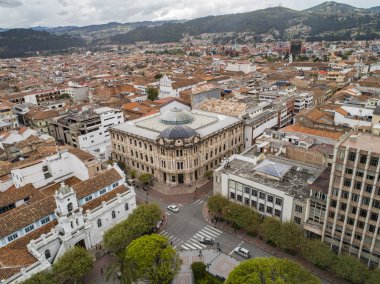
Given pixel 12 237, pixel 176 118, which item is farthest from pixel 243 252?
pixel 176 118

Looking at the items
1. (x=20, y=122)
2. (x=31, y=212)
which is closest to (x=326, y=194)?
(x=31, y=212)

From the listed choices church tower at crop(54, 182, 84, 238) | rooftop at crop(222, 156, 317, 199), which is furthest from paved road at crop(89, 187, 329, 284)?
rooftop at crop(222, 156, 317, 199)

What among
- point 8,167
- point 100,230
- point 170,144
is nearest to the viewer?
point 100,230

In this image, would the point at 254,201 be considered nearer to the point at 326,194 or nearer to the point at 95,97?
the point at 326,194

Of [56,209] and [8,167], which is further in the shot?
[8,167]

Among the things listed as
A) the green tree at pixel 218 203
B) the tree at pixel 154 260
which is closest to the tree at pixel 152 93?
the green tree at pixel 218 203

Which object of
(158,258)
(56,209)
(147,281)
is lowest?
(147,281)

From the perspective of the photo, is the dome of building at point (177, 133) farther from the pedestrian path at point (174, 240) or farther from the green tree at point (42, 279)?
the green tree at point (42, 279)
